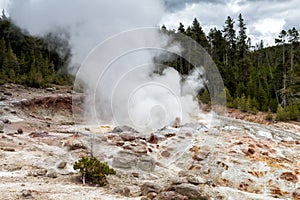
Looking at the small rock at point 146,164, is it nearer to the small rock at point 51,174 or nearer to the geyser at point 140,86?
the small rock at point 51,174

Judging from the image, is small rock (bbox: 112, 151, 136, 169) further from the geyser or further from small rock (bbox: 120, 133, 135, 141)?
the geyser

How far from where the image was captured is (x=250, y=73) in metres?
41.9

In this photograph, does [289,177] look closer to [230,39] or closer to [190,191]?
[190,191]

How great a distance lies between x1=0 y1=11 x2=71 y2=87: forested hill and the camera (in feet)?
132

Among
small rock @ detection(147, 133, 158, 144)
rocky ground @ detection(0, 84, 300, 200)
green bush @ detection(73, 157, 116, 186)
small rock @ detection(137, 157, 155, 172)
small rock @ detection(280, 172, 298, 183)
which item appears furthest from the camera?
small rock @ detection(147, 133, 158, 144)

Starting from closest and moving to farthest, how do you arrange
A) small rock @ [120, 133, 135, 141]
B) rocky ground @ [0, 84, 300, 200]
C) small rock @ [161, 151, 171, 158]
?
rocky ground @ [0, 84, 300, 200]
small rock @ [161, 151, 171, 158]
small rock @ [120, 133, 135, 141]

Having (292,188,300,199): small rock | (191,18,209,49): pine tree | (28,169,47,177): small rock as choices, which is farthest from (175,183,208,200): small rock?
(191,18,209,49): pine tree

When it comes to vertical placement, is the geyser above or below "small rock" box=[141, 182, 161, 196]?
above

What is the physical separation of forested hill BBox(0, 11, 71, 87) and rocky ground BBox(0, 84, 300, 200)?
71.3 feet

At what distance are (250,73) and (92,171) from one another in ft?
114

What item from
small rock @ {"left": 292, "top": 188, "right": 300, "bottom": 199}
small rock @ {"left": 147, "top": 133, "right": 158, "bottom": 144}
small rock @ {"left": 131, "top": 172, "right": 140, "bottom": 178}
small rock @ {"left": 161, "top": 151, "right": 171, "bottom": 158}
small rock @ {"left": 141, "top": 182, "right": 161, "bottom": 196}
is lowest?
small rock @ {"left": 292, "top": 188, "right": 300, "bottom": 199}

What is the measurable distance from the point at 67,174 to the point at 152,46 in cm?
950

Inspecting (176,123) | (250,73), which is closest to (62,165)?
(176,123)

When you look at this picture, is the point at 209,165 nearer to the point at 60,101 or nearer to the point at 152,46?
the point at 152,46
